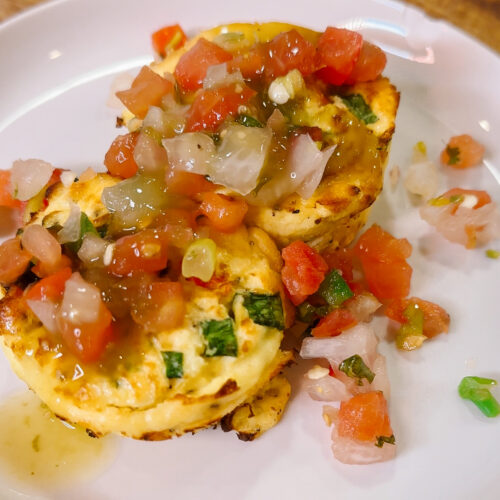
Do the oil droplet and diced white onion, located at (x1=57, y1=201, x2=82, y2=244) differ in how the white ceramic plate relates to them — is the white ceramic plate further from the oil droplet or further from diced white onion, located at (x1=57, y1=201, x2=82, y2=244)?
diced white onion, located at (x1=57, y1=201, x2=82, y2=244)

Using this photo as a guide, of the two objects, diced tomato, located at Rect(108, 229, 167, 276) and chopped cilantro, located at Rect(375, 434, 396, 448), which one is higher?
diced tomato, located at Rect(108, 229, 167, 276)

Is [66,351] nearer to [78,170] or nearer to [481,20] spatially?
[78,170]

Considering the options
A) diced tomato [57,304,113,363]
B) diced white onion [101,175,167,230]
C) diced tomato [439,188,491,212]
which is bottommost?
diced tomato [439,188,491,212]

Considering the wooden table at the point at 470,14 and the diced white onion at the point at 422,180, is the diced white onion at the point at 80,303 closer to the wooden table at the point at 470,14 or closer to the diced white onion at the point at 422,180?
the diced white onion at the point at 422,180

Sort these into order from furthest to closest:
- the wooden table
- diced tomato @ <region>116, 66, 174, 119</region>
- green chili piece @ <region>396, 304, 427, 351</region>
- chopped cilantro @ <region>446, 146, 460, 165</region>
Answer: the wooden table → chopped cilantro @ <region>446, 146, 460, 165</region> → diced tomato @ <region>116, 66, 174, 119</region> → green chili piece @ <region>396, 304, 427, 351</region>

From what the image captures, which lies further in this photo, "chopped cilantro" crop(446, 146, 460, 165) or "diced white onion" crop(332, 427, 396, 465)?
"chopped cilantro" crop(446, 146, 460, 165)

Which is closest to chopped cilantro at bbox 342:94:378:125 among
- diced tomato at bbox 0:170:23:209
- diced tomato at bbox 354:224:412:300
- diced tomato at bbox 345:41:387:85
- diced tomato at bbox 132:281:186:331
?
diced tomato at bbox 345:41:387:85

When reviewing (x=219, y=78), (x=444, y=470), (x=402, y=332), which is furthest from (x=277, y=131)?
(x=444, y=470)
